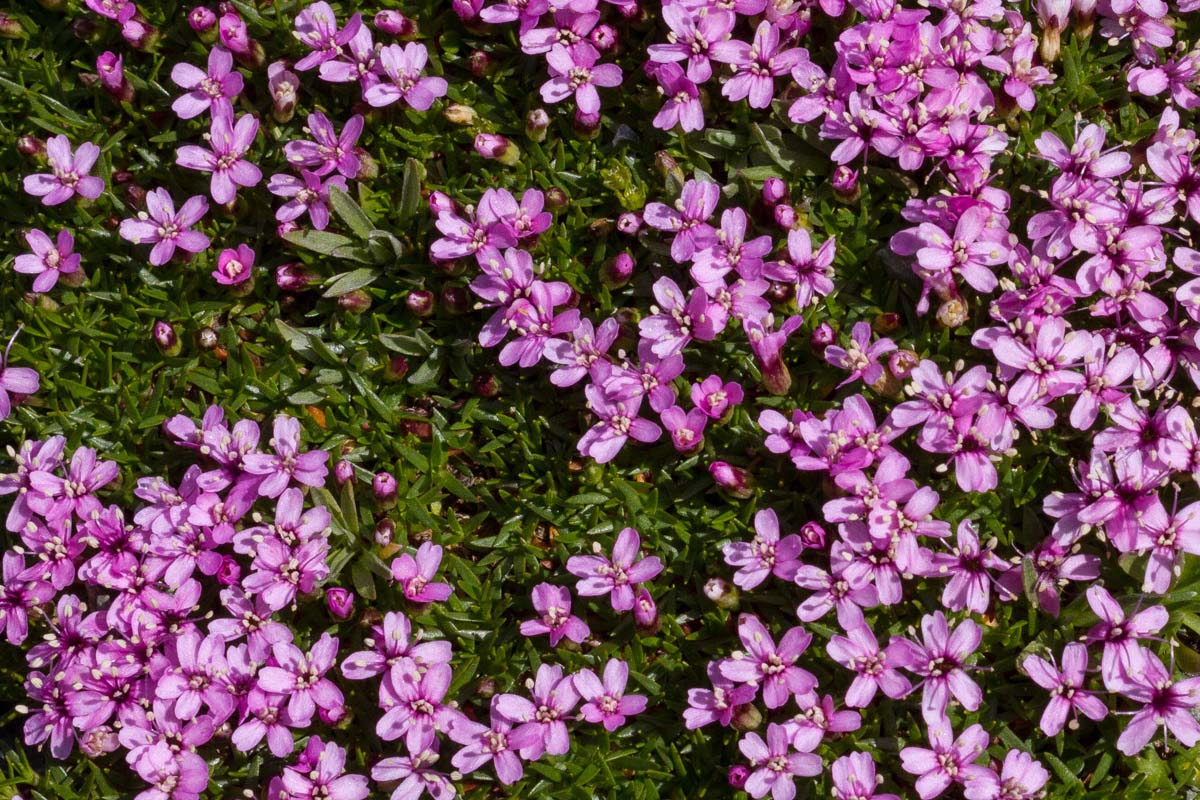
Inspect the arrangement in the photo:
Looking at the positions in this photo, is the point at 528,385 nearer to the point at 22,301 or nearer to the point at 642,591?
the point at 642,591

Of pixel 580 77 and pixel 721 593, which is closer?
pixel 721 593

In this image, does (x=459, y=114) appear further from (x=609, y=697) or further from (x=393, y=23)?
(x=609, y=697)

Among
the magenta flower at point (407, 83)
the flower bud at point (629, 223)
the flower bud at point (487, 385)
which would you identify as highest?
the magenta flower at point (407, 83)

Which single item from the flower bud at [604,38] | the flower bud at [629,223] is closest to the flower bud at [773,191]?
the flower bud at [629,223]

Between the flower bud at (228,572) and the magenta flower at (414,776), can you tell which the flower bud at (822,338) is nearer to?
the magenta flower at (414,776)

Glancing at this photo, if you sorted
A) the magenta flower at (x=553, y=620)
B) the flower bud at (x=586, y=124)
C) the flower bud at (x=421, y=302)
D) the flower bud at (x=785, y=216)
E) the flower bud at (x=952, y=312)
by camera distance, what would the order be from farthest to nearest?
1. the flower bud at (x=586, y=124)
2. the flower bud at (x=421, y=302)
3. the flower bud at (x=785, y=216)
4. the flower bud at (x=952, y=312)
5. the magenta flower at (x=553, y=620)

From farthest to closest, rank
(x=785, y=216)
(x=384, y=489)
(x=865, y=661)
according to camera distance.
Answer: (x=785, y=216) < (x=384, y=489) < (x=865, y=661)

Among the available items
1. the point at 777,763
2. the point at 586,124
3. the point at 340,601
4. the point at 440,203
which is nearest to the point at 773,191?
the point at 586,124
